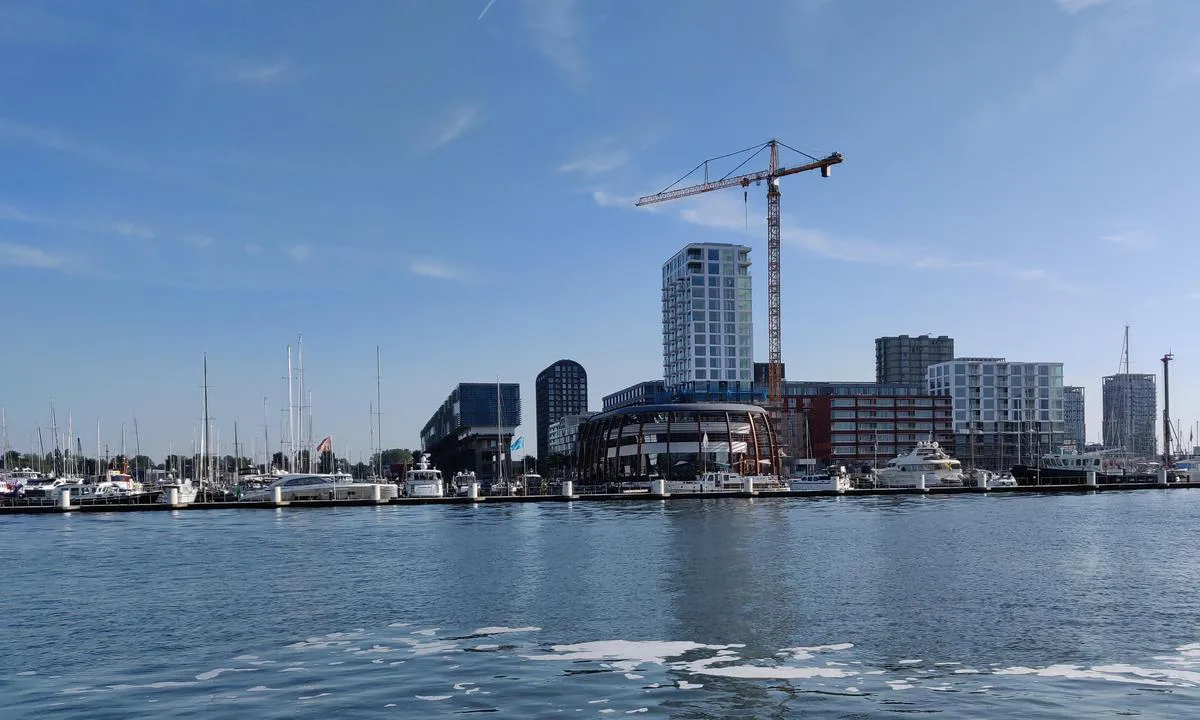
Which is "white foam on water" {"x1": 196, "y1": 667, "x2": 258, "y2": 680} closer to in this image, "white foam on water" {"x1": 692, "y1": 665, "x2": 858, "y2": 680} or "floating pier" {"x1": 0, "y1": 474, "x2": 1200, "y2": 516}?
"white foam on water" {"x1": 692, "y1": 665, "x2": 858, "y2": 680}

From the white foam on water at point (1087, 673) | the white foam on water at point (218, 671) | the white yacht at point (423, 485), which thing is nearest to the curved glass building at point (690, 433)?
the white yacht at point (423, 485)

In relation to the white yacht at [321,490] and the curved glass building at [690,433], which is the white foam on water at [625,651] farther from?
the curved glass building at [690,433]

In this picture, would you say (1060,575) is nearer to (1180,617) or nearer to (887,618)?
(1180,617)

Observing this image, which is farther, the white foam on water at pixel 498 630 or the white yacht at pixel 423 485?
the white yacht at pixel 423 485

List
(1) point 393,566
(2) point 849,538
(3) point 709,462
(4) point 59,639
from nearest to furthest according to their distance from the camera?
(4) point 59,639 < (1) point 393,566 < (2) point 849,538 < (3) point 709,462

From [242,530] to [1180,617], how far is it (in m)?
71.3

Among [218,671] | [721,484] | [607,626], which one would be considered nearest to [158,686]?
[218,671]

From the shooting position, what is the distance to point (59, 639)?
3278 cm

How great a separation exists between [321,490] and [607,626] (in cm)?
9768

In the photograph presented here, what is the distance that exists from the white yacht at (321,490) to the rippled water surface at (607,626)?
5319 cm

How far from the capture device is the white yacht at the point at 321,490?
405ft

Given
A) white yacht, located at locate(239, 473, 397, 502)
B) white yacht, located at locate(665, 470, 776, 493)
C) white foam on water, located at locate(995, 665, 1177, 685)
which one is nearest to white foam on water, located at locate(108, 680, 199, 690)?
white foam on water, located at locate(995, 665, 1177, 685)

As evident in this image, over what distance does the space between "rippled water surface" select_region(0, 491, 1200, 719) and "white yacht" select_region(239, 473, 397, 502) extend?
53189mm

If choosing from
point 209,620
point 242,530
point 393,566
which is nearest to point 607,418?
point 242,530
